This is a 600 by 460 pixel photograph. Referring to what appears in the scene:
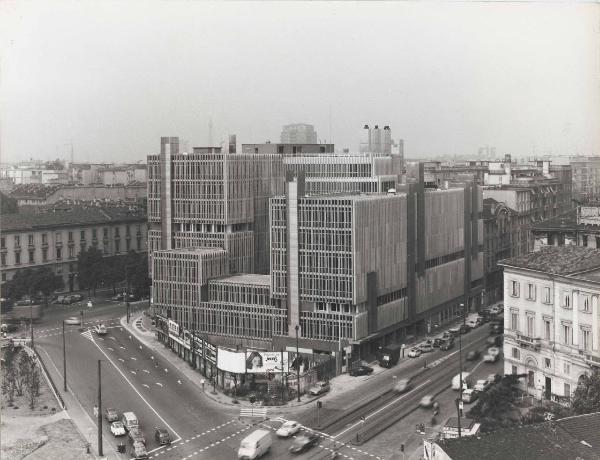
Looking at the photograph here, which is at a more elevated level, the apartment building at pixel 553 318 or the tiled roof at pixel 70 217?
the tiled roof at pixel 70 217

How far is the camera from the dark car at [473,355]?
10094cm

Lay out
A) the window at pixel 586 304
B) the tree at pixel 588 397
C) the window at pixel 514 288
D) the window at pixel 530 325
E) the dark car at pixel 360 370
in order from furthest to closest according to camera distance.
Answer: the dark car at pixel 360 370 < the window at pixel 514 288 < the window at pixel 530 325 < the window at pixel 586 304 < the tree at pixel 588 397

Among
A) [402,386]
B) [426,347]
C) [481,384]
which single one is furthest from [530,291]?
[426,347]

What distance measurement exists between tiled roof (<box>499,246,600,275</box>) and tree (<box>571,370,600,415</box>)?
12958mm

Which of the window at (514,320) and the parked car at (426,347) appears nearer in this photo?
the window at (514,320)

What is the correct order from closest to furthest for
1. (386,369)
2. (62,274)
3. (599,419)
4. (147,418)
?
(599,419), (147,418), (386,369), (62,274)

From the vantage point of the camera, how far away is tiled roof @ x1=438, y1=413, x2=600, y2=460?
53.0 m

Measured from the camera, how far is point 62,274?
15250cm

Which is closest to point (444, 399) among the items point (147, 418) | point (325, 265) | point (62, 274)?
point (325, 265)

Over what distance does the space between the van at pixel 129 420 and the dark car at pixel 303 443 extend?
1467 centimetres

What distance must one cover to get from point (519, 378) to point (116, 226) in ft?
340

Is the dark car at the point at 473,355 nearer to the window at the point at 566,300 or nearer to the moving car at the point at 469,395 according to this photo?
the moving car at the point at 469,395

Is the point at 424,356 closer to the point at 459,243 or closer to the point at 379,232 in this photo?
the point at 379,232

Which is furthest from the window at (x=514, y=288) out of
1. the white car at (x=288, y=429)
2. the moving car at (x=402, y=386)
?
the white car at (x=288, y=429)
